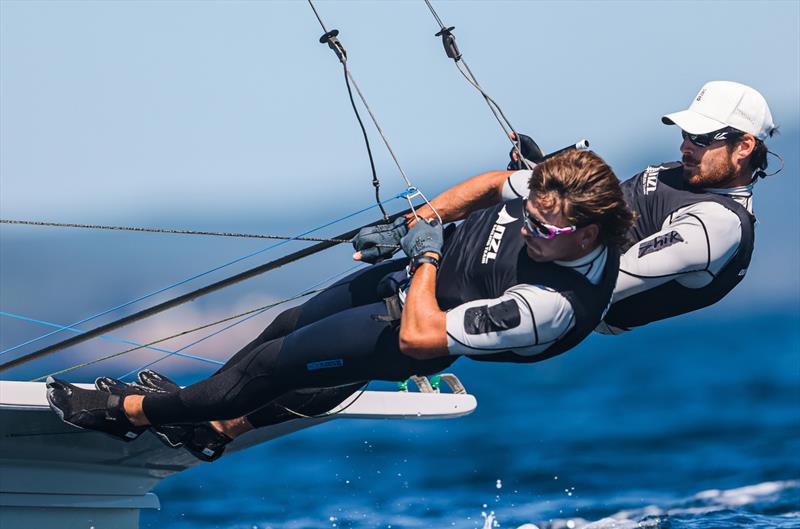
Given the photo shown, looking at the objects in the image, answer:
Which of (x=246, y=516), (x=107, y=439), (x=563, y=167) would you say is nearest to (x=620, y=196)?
(x=563, y=167)

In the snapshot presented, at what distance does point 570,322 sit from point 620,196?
Answer: 1.11 ft

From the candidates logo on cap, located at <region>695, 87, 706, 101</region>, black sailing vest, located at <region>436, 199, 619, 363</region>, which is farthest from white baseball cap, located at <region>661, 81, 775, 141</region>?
black sailing vest, located at <region>436, 199, 619, 363</region>

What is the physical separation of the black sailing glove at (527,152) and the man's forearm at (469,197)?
16 centimetres

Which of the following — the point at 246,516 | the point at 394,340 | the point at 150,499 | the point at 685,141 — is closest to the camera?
the point at 394,340

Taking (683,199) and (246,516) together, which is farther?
(246,516)

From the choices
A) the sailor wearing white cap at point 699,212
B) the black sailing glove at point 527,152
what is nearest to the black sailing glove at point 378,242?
the black sailing glove at point 527,152

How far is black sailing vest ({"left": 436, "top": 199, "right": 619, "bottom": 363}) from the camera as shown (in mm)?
2598

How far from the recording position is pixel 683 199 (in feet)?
9.62

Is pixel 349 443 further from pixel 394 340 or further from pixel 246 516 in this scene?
pixel 394 340

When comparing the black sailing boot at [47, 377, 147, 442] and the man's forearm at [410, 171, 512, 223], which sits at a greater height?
the man's forearm at [410, 171, 512, 223]

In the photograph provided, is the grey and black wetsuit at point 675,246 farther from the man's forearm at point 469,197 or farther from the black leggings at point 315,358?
the black leggings at point 315,358

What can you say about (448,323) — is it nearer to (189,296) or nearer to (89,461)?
(189,296)

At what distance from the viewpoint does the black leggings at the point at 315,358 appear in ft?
9.29

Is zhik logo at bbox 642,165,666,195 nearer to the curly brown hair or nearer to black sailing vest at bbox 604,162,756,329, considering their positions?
black sailing vest at bbox 604,162,756,329
